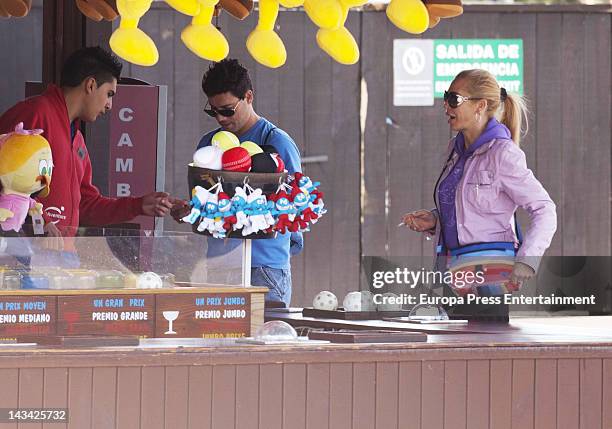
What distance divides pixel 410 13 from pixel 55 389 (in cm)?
198

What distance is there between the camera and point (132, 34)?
4.00 m

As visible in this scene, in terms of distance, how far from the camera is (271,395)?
322cm

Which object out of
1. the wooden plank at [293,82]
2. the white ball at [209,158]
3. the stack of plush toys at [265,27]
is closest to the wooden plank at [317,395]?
the white ball at [209,158]

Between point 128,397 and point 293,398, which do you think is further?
point 293,398

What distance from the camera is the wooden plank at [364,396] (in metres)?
3.28

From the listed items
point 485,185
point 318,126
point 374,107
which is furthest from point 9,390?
point 374,107

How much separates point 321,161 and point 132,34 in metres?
4.42

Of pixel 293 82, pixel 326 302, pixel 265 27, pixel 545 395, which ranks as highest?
pixel 293 82

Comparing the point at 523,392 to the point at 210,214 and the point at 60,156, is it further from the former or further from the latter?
the point at 60,156

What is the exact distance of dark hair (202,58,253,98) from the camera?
4930 millimetres

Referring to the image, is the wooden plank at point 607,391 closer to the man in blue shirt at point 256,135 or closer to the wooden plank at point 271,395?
the wooden plank at point 271,395

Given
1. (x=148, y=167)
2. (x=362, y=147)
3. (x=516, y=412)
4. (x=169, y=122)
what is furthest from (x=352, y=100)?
(x=516, y=412)

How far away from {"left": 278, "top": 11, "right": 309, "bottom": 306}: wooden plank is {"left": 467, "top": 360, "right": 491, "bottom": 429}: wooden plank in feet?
16.3

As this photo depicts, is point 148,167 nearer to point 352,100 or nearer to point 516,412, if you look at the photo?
point 352,100
